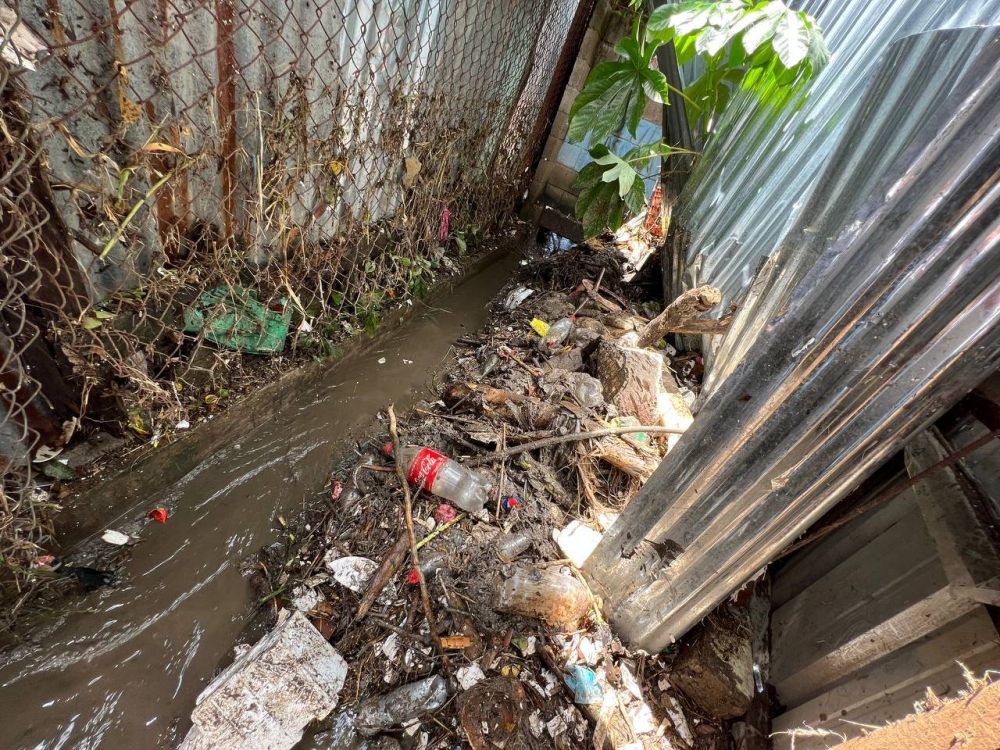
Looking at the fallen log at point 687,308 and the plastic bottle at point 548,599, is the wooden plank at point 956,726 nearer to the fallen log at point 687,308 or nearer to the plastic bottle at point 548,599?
the plastic bottle at point 548,599

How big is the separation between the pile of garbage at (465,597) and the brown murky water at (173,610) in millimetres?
131

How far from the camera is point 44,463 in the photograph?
61.9 inches

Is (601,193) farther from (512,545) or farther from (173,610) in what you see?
(173,610)

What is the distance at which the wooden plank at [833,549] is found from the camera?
4.96 feet

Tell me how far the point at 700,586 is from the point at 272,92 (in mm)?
2500

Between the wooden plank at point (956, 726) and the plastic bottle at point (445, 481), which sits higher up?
the wooden plank at point (956, 726)

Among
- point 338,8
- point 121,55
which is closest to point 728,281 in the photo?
point 338,8

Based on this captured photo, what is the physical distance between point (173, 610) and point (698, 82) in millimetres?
4590

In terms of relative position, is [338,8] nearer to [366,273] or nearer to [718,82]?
[366,273]

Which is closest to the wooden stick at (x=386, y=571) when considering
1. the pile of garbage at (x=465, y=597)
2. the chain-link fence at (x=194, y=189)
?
the pile of garbage at (x=465, y=597)

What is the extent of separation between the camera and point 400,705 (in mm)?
1580

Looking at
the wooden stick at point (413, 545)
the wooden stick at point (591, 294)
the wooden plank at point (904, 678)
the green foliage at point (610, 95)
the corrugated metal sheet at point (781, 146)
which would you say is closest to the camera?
the wooden plank at point (904, 678)

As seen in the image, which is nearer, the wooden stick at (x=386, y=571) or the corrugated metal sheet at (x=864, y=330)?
the corrugated metal sheet at (x=864, y=330)

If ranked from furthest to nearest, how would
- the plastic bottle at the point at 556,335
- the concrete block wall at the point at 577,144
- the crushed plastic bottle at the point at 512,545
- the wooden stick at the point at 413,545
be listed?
the concrete block wall at the point at 577,144 < the plastic bottle at the point at 556,335 < the crushed plastic bottle at the point at 512,545 < the wooden stick at the point at 413,545
